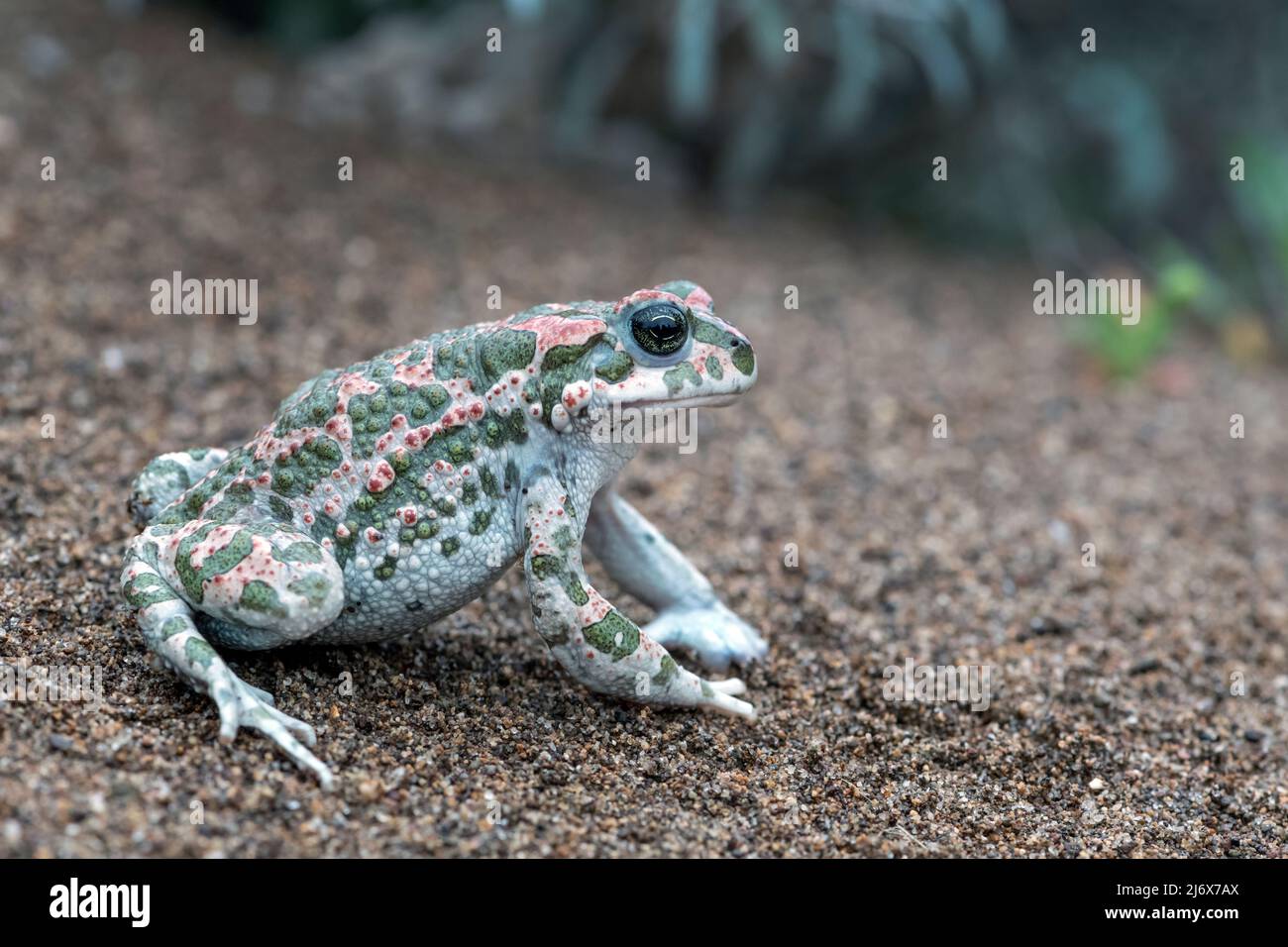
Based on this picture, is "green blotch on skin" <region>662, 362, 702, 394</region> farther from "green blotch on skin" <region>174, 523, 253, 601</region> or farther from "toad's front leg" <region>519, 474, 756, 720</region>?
"green blotch on skin" <region>174, 523, 253, 601</region>

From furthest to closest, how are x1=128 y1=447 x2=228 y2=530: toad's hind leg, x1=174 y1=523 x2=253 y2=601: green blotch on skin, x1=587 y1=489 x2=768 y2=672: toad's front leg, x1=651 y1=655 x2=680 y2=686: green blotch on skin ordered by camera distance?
1. x1=587 y1=489 x2=768 y2=672: toad's front leg
2. x1=128 y1=447 x2=228 y2=530: toad's hind leg
3. x1=651 y1=655 x2=680 y2=686: green blotch on skin
4. x1=174 y1=523 x2=253 y2=601: green blotch on skin

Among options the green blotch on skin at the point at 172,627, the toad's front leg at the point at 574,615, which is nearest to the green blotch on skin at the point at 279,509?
the green blotch on skin at the point at 172,627

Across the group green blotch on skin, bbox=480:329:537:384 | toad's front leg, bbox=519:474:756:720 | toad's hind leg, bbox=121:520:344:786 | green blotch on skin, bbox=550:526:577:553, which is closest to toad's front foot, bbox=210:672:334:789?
toad's hind leg, bbox=121:520:344:786

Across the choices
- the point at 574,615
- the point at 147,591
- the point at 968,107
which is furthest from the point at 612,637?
the point at 968,107

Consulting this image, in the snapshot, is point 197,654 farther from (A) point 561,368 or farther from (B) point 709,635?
(B) point 709,635

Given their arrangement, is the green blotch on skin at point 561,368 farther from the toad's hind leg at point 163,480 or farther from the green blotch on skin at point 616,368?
the toad's hind leg at point 163,480
